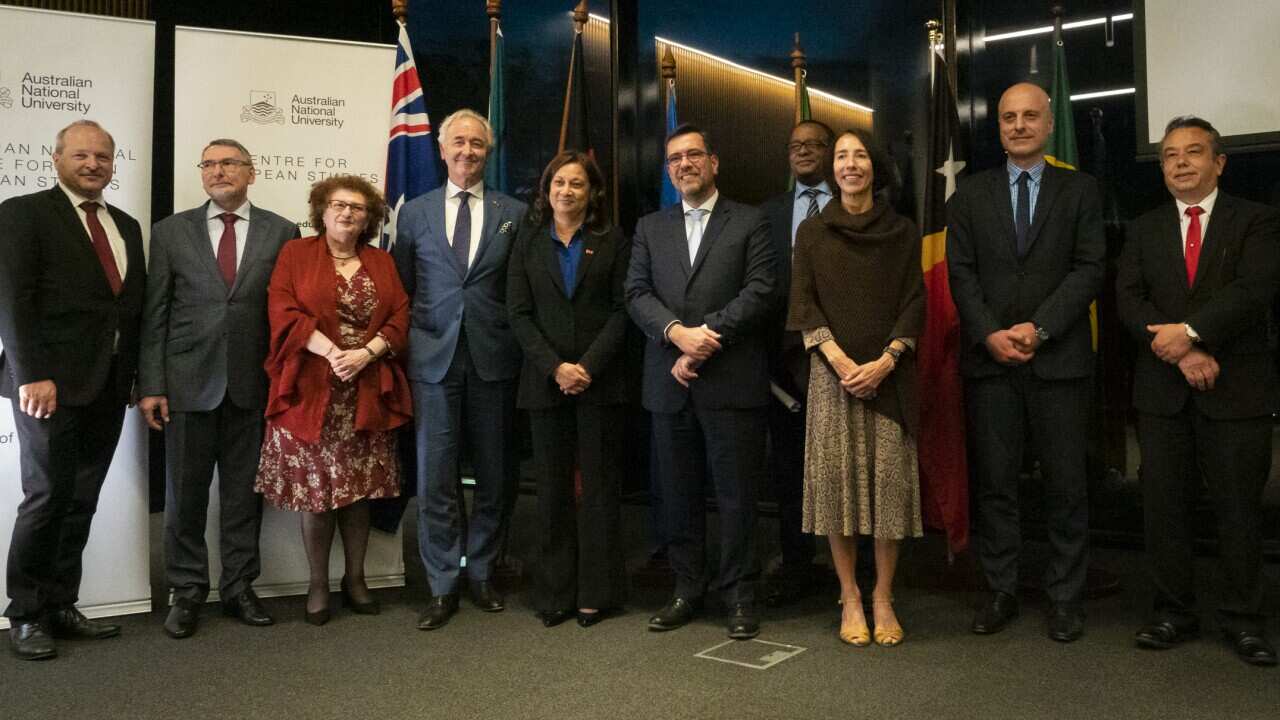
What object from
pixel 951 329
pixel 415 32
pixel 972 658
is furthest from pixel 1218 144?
pixel 415 32

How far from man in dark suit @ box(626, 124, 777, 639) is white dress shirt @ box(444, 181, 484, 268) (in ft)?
1.99

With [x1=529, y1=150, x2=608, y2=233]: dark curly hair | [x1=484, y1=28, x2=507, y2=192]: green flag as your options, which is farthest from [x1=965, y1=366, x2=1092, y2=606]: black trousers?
[x1=484, y1=28, x2=507, y2=192]: green flag

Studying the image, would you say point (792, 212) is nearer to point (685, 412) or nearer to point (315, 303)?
point (685, 412)

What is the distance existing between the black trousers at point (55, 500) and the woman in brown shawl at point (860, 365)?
242 centimetres

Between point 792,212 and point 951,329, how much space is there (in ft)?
2.51

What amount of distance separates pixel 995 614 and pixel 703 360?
1272 mm

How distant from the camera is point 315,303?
3.49m

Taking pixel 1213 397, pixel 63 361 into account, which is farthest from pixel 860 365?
pixel 63 361

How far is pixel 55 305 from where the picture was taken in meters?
3.34

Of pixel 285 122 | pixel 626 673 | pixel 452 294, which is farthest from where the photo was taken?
pixel 285 122

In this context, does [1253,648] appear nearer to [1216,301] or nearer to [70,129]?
[1216,301]

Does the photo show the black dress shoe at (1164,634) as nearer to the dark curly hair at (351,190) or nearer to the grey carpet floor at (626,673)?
the grey carpet floor at (626,673)

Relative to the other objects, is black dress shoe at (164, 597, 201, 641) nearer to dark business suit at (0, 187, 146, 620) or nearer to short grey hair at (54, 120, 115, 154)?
dark business suit at (0, 187, 146, 620)

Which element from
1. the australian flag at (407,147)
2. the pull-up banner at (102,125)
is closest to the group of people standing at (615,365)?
the pull-up banner at (102,125)
